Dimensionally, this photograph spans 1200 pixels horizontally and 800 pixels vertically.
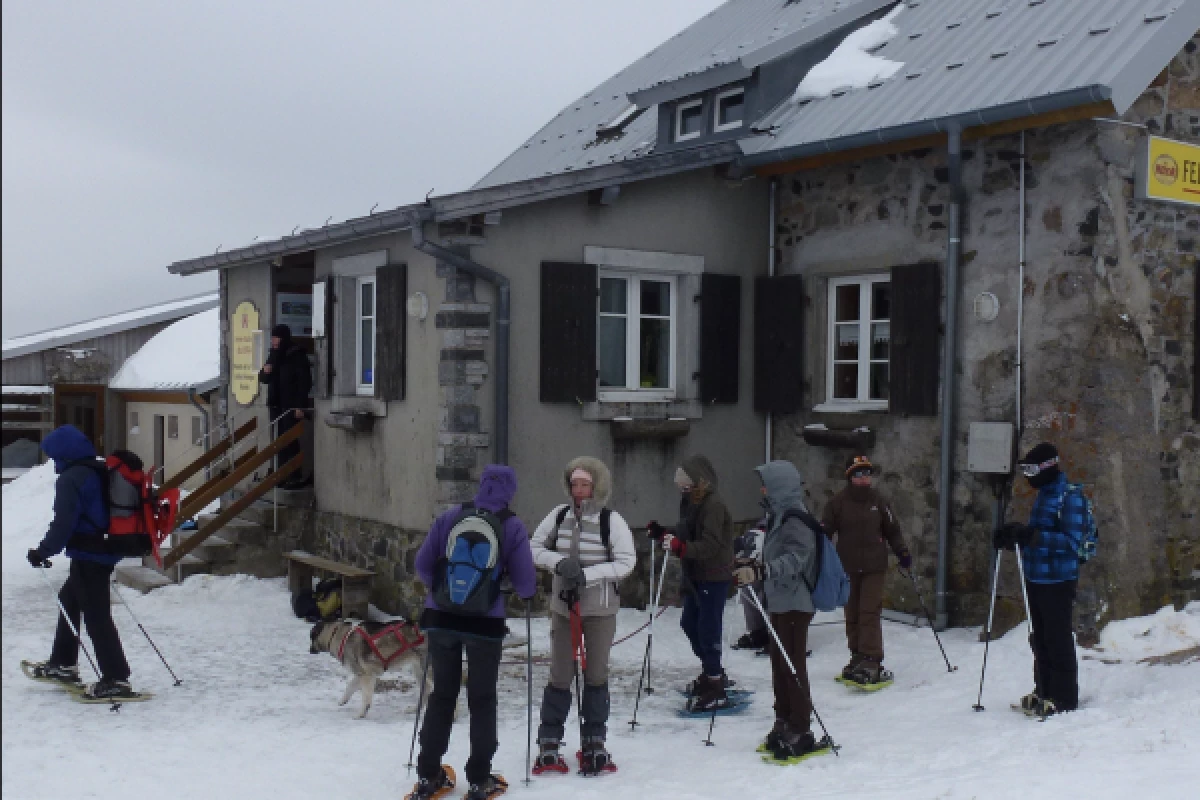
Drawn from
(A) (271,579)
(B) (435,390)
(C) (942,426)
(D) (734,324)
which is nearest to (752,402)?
(D) (734,324)

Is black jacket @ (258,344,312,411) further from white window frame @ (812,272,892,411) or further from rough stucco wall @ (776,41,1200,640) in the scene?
rough stucco wall @ (776,41,1200,640)

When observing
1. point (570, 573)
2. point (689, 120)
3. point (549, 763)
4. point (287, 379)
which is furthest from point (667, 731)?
point (689, 120)

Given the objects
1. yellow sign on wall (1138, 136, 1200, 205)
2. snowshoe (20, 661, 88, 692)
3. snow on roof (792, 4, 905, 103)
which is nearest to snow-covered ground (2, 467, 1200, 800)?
snowshoe (20, 661, 88, 692)

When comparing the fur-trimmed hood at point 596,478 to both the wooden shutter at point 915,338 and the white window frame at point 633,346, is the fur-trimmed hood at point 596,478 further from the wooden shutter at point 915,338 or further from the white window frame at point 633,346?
the wooden shutter at point 915,338

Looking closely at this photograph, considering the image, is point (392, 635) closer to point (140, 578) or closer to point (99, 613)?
point (99, 613)

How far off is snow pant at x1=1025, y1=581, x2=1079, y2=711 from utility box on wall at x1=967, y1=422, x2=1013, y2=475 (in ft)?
6.15

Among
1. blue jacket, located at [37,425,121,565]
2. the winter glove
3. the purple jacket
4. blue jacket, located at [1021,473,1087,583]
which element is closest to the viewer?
the purple jacket

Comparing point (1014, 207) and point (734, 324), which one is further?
point (734, 324)

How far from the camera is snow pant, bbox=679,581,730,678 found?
7.20 m

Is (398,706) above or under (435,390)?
under

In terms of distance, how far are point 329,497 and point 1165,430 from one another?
7.51 meters

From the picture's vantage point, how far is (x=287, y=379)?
12141mm

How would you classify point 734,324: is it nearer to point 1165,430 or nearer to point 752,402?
point 752,402

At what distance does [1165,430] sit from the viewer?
8.54 metres
